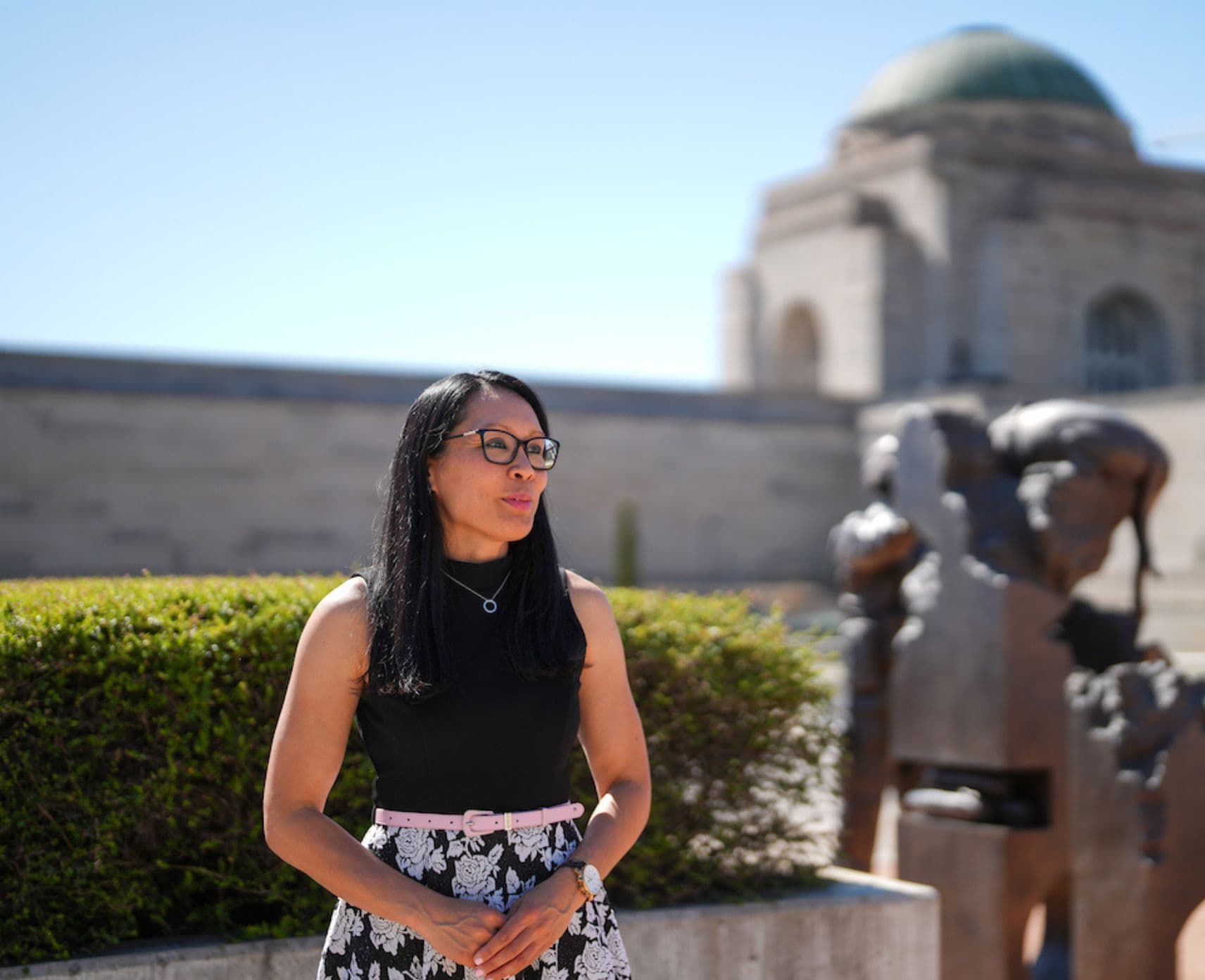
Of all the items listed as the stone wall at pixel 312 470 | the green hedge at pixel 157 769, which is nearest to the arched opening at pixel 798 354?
the stone wall at pixel 312 470

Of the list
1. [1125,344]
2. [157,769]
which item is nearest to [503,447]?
[157,769]

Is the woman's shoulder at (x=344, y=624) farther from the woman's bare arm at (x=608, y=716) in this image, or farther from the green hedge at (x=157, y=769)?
the green hedge at (x=157, y=769)

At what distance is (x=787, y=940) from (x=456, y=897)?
2.19 m

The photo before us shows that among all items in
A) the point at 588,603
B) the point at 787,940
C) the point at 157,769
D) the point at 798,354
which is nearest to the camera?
the point at 588,603

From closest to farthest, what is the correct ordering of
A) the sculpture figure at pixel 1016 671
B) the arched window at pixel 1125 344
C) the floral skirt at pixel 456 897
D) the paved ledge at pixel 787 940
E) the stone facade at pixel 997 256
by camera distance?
the floral skirt at pixel 456 897
the paved ledge at pixel 787 940
the sculpture figure at pixel 1016 671
the stone facade at pixel 997 256
the arched window at pixel 1125 344

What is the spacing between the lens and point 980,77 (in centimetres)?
4209

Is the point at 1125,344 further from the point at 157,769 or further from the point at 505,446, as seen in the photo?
the point at 505,446

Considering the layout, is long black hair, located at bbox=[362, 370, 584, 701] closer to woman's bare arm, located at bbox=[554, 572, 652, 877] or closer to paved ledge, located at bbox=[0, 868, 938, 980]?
woman's bare arm, located at bbox=[554, 572, 652, 877]

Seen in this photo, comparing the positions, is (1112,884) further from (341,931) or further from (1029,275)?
(1029,275)

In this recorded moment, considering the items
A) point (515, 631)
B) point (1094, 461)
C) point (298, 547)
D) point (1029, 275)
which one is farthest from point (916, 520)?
point (1029, 275)

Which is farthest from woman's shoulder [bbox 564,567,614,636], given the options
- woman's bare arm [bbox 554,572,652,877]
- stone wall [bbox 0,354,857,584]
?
stone wall [bbox 0,354,857,584]

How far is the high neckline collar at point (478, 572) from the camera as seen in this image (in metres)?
2.90

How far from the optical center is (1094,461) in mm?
5781

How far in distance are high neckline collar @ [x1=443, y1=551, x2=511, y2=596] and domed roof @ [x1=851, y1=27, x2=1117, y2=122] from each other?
136 feet
